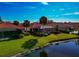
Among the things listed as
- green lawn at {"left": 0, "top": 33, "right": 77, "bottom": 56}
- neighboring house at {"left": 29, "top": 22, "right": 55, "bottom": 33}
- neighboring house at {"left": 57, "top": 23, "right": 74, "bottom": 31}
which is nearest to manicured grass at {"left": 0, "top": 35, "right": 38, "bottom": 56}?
green lawn at {"left": 0, "top": 33, "right": 77, "bottom": 56}

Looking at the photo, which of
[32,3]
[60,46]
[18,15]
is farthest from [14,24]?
[60,46]

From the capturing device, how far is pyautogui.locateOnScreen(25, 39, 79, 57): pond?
315 cm

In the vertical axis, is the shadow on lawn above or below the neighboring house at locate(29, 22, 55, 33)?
below

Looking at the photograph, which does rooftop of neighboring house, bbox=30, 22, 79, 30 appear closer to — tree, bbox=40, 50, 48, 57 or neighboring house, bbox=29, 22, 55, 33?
neighboring house, bbox=29, 22, 55, 33

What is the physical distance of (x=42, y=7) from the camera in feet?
10.5

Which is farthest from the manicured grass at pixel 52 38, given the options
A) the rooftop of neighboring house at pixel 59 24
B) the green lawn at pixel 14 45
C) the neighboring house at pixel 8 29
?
the neighboring house at pixel 8 29

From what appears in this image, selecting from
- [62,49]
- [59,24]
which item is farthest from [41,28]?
[62,49]

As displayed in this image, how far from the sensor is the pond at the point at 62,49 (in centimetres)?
315

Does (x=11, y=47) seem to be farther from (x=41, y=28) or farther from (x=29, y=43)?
(x=41, y=28)

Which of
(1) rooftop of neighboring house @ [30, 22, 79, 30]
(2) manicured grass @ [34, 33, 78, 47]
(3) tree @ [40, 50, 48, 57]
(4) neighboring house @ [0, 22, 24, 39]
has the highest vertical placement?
(1) rooftop of neighboring house @ [30, 22, 79, 30]

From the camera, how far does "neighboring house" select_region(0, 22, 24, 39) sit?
3.20 m

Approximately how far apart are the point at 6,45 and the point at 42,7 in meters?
0.61

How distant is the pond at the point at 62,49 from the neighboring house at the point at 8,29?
316 mm

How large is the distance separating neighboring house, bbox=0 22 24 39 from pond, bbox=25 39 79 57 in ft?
1.04
